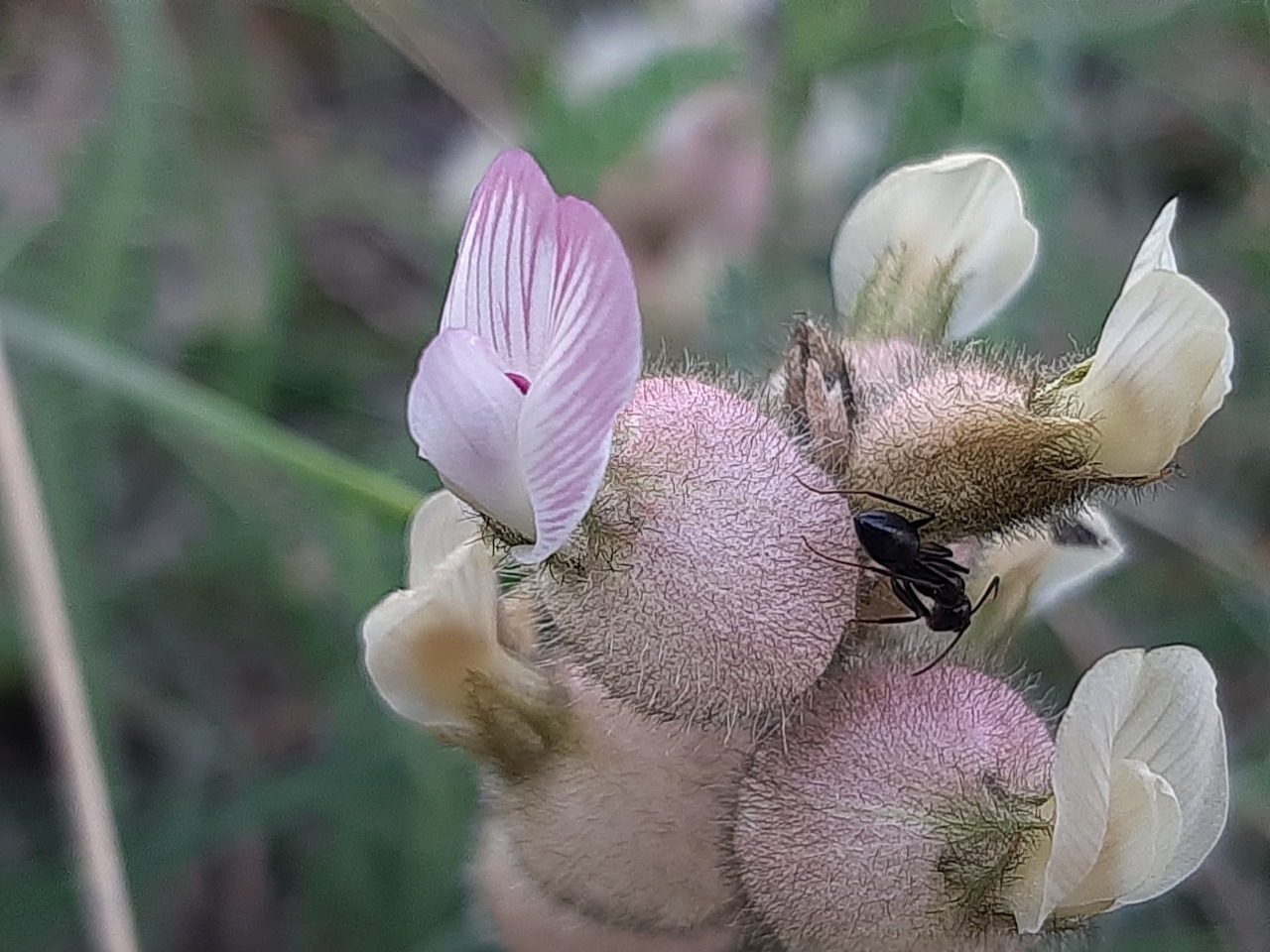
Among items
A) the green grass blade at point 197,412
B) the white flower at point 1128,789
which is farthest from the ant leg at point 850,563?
the green grass blade at point 197,412

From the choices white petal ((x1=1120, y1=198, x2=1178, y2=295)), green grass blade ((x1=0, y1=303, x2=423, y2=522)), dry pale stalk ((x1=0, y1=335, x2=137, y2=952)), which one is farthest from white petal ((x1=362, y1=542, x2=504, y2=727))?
dry pale stalk ((x1=0, y1=335, x2=137, y2=952))

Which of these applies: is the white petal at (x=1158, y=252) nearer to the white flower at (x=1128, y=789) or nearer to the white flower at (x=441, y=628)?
the white flower at (x=1128, y=789)

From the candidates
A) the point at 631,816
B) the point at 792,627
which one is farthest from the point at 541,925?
the point at 792,627

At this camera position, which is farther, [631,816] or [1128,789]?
[631,816]

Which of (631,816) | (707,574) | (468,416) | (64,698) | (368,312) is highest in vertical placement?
(468,416)

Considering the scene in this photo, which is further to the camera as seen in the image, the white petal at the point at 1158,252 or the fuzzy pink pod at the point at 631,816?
the fuzzy pink pod at the point at 631,816

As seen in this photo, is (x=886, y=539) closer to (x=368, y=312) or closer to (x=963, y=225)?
(x=963, y=225)
